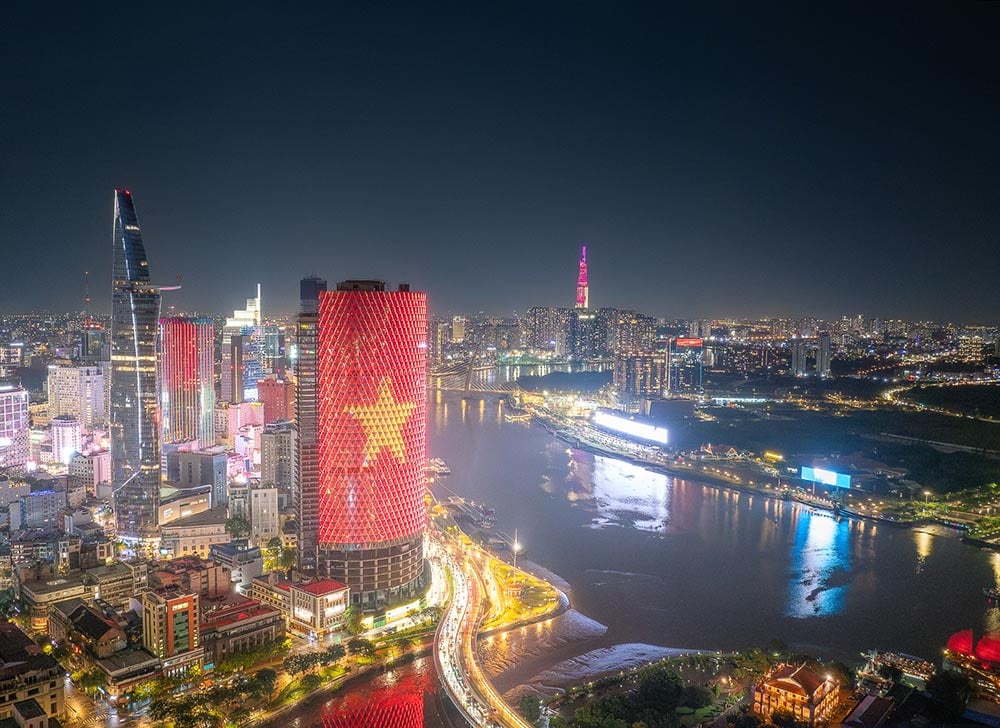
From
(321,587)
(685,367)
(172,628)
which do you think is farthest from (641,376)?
(172,628)

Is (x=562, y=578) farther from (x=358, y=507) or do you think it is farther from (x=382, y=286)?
(x=382, y=286)

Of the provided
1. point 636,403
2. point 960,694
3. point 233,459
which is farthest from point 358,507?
point 636,403

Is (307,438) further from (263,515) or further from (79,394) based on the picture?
(79,394)

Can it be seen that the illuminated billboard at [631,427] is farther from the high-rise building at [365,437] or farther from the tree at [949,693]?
the tree at [949,693]

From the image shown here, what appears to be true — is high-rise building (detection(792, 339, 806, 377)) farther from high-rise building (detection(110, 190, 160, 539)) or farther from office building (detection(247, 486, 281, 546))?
A: high-rise building (detection(110, 190, 160, 539))

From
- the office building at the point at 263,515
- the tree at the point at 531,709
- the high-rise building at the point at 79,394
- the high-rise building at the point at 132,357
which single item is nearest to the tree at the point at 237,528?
the office building at the point at 263,515
